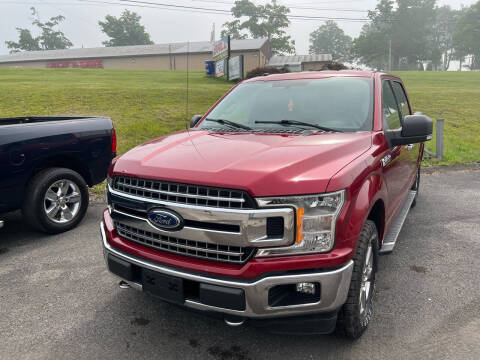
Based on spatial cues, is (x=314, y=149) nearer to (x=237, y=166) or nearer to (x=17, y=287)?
(x=237, y=166)

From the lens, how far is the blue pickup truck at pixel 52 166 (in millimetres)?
4188

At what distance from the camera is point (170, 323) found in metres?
2.91

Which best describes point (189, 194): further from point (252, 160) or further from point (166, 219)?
point (252, 160)

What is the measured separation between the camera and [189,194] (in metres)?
2.24

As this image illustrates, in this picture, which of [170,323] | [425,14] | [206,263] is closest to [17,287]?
[170,323]

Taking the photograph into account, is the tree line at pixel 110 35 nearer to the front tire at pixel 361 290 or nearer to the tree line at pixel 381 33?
the tree line at pixel 381 33

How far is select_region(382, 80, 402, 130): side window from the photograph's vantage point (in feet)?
11.3

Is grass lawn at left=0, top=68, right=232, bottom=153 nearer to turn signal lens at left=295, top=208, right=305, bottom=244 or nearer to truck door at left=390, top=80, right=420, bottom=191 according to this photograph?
truck door at left=390, top=80, right=420, bottom=191

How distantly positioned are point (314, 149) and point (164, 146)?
1.09 metres

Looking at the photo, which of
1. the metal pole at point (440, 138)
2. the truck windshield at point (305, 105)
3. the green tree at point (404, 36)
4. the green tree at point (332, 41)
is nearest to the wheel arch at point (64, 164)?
the truck windshield at point (305, 105)

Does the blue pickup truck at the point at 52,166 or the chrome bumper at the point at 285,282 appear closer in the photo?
the chrome bumper at the point at 285,282

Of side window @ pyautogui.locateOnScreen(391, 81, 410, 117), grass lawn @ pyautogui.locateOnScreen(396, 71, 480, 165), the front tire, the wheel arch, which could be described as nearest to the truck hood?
the front tire

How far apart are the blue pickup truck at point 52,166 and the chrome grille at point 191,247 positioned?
2312 millimetres

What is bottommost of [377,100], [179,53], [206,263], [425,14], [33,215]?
[33,215]
